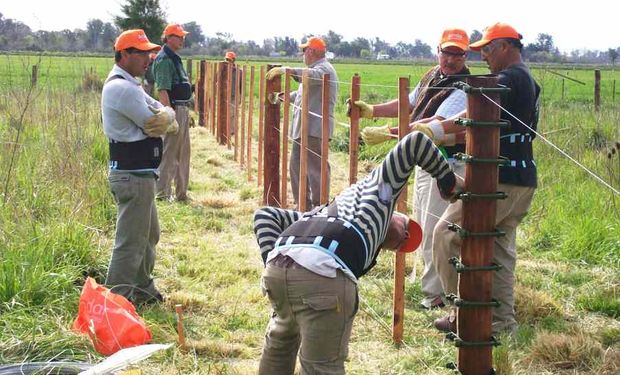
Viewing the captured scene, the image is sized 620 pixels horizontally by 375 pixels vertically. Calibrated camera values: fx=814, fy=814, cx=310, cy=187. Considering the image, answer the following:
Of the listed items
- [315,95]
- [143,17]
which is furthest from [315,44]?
[143,17]

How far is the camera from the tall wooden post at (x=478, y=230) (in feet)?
11.8

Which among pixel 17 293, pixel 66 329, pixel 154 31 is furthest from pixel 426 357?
pixel 154 31

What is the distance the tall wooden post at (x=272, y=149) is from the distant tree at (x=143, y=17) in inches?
804

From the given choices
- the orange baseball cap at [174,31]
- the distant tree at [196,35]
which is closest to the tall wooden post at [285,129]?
the orange baseball cap at [174,31]

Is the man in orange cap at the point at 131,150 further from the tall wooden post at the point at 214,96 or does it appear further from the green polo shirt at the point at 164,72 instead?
the tall wooden post at the point at 214,96

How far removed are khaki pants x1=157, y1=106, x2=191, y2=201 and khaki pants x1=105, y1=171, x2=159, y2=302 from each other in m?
3.88

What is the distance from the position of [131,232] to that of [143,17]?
2468 cm

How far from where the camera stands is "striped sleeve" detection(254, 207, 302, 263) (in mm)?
3498

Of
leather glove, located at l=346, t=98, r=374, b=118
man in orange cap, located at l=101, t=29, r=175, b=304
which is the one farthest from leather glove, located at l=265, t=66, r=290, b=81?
man in orange cap, located at l=101, t=29, r=175, b=304

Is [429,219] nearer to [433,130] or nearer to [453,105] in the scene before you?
[453,105]

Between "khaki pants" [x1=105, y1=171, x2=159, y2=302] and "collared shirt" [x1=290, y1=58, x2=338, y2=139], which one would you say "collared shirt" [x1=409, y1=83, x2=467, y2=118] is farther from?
"collared shirt" [x1=290, y1=58, x2=338, y2=139]

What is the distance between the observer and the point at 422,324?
211 inches

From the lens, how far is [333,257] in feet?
10.4

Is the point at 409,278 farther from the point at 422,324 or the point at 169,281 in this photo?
the point at 169,281
